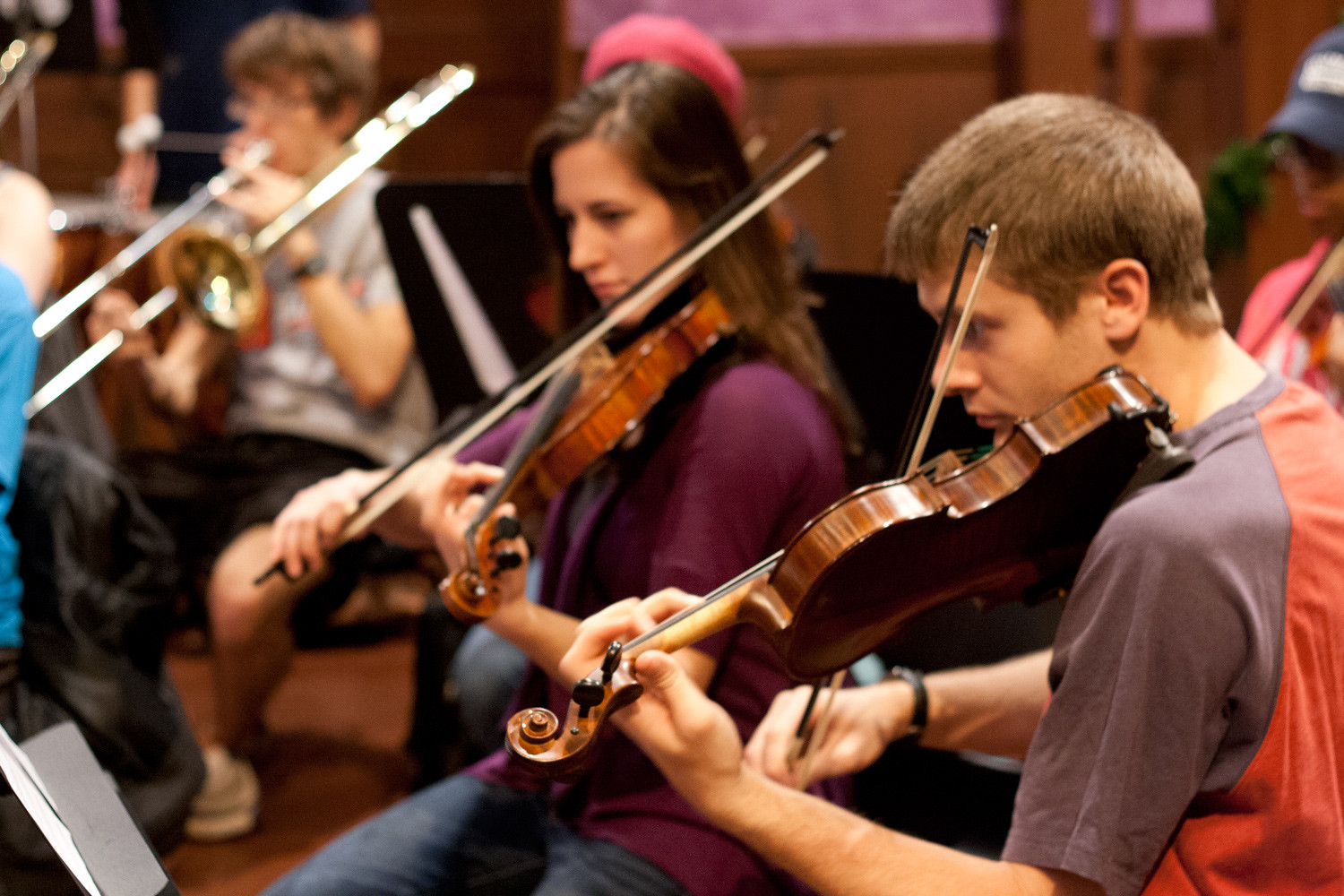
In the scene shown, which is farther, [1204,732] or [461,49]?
[461,49]

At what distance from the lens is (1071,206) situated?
0.94m

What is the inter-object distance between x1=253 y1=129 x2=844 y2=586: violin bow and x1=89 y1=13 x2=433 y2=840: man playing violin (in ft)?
3.17

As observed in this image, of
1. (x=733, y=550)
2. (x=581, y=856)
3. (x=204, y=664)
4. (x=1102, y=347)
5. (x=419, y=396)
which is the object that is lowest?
(x=204, y=664)

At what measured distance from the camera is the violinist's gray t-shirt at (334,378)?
8.37 ft

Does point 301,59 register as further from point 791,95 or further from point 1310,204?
point 1310,204

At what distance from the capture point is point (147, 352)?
8.55 ft

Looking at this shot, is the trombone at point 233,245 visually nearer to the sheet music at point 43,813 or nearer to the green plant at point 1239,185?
the sheet music at point 43,813

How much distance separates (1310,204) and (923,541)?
64.8 inches

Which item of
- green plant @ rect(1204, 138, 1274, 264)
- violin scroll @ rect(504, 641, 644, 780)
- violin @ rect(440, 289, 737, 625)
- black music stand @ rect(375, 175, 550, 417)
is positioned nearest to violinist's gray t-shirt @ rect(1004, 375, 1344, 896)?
violin scroll @ rect(504, 641, 644, 780)

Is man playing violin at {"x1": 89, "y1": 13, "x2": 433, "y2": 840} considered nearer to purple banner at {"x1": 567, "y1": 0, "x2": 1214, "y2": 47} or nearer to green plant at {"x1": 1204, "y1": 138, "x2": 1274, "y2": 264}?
purple banner at {"x1": 567, "y1": 0, "x2": 1214, "y2": 47}

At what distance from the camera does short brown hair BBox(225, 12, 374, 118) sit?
262 cm

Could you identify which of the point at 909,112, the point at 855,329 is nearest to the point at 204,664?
the point at 855,329

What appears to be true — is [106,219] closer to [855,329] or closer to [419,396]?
[419,396]

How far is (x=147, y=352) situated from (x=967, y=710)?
197cm
